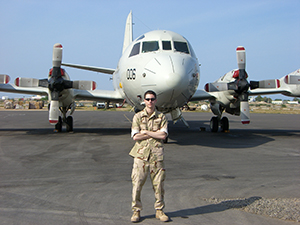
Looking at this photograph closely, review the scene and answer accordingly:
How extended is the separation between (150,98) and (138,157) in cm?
85

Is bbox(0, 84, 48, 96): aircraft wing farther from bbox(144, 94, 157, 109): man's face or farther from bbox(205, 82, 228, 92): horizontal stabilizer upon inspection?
bbox(144, 94, 157, 109): man's face

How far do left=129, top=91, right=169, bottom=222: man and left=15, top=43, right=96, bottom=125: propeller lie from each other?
33.5ft

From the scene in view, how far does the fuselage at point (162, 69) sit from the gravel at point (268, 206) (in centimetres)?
460

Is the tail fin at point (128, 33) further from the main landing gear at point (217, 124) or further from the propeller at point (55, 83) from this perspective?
the main landing gear at point (217, 124)

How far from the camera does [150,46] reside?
10.4 m

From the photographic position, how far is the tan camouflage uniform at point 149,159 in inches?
154

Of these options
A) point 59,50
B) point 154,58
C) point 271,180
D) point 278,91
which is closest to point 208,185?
point 271,180

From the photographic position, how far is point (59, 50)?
14281 mm

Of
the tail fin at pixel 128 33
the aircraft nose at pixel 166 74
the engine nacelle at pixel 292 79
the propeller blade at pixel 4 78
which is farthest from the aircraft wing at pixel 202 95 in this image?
the propeller blade at pixel 4 78

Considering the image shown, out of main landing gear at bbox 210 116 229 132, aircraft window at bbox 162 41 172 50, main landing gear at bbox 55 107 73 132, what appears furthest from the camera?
main landing gear at bbox 210 116 229 132

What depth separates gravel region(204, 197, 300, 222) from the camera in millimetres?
4051

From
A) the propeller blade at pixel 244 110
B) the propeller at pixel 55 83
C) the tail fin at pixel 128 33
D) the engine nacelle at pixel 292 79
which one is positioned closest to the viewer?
the propeller blade at pixel 244 110

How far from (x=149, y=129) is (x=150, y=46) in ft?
22.4

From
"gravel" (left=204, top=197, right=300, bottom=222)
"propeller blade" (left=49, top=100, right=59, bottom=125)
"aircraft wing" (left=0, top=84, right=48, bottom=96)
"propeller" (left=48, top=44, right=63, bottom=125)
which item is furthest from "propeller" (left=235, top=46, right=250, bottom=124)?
"aircraft wing" (left=0, top=84, right=48, bottom=96)
